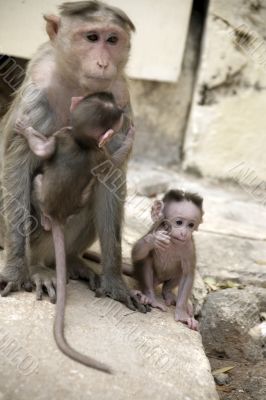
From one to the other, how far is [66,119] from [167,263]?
1.32 meters

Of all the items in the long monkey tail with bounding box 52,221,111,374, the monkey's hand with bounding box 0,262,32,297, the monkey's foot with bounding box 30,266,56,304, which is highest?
the long monkey tail with bounding box 52,221,111,374

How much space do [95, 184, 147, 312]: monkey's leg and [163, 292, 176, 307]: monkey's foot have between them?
0.33 m

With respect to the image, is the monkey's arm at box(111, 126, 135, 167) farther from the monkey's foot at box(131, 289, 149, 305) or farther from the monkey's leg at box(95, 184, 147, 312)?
the monkey's foot at box(131, 289, 149, 305)

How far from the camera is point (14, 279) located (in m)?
4.41

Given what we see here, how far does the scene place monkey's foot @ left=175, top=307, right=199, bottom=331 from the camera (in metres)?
4.62

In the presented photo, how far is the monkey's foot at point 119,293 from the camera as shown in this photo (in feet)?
15.3

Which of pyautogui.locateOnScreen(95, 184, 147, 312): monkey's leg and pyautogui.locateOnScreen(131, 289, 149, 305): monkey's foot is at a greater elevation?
pyautogui.locateOnScreen(95, 184, 147, 312): monkey's leg

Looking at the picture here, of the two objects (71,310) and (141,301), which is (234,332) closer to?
(141,301)

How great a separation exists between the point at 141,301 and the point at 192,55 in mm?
4446

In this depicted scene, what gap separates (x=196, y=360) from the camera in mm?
4035

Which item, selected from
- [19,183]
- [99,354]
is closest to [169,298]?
[99,354]

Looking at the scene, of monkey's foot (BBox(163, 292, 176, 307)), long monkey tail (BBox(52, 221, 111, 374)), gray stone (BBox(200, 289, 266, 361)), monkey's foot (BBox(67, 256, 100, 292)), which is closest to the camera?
long monkey tail (BBox(52, 221, 111, 374))

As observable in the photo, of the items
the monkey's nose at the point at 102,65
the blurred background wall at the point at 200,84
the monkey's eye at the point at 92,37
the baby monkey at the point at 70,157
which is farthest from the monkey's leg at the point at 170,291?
the blurred background wall at the point at 200,84

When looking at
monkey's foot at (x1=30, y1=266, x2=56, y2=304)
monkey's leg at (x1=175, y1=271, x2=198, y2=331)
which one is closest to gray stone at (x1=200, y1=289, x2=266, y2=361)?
monkey's leg at (x1=175, y1=271, x2=198, y2=331)
